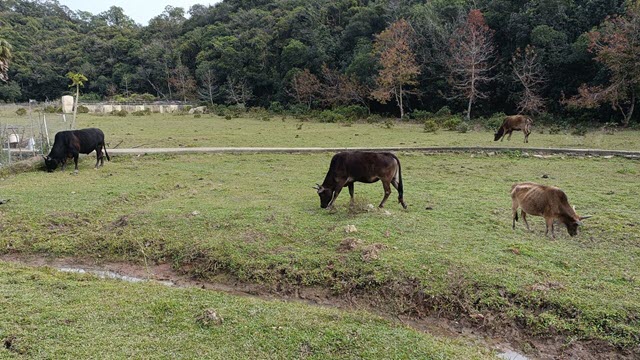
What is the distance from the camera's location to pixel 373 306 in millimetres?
6047

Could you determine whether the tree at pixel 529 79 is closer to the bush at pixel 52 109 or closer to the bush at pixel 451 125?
the bush at pixel 451 125

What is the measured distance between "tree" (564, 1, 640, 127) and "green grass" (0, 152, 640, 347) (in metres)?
14.9

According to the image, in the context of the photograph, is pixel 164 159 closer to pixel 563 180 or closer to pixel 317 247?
pixel 317 247

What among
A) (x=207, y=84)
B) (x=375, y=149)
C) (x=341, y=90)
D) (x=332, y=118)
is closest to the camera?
(x=375, y=149)

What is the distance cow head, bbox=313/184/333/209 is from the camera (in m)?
9.41

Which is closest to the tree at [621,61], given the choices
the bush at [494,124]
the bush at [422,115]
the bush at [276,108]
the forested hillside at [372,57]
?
the forested hillside at [372,57]

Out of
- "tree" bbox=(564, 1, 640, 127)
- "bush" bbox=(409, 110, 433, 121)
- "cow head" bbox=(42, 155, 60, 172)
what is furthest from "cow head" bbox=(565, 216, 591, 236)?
"bush" bbox=(409, 110, 433, 121)

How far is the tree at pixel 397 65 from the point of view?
3449 cm

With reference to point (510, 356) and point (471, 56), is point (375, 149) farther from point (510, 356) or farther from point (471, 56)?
point (471, 56)

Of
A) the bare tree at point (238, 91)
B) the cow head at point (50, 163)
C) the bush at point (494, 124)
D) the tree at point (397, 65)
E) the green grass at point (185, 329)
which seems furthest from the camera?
the bare tree at point (238, 91)

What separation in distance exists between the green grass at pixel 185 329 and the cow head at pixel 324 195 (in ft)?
12.4

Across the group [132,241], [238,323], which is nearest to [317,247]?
[238,323]

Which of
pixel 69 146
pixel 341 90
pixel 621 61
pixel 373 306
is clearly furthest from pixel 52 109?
pixel 621 61

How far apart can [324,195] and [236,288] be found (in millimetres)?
3422
